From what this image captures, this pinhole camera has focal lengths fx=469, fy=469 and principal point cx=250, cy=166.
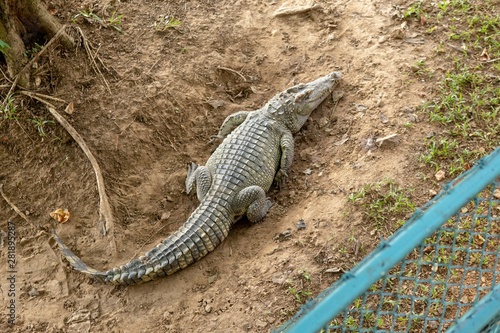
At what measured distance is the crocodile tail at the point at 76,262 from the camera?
12.9 feet

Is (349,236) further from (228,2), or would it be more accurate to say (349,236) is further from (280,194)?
(228,2)

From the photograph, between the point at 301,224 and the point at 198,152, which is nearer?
the point at 301,224

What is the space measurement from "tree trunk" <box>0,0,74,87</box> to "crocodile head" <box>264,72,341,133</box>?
2.34m

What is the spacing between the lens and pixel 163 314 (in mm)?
3662

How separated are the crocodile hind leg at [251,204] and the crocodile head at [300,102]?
99 centimetres

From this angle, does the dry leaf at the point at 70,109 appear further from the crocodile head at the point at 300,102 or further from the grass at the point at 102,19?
the crocodile head at the point at 300,102

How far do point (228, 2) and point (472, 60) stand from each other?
2.99m

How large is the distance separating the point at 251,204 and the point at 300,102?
1295 millimetres

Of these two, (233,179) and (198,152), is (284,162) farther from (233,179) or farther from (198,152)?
(198,152)

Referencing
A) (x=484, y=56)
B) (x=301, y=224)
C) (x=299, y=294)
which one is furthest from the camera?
(x=484, y=56)

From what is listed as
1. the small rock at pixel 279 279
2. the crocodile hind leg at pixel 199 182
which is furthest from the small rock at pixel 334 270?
the crocodile hind leg at pixel 199 182

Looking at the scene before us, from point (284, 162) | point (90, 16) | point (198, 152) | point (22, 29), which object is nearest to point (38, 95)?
point (22, 29)

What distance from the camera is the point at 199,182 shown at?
14.8 feet

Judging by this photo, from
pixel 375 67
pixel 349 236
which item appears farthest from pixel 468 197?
pixel 375 67
